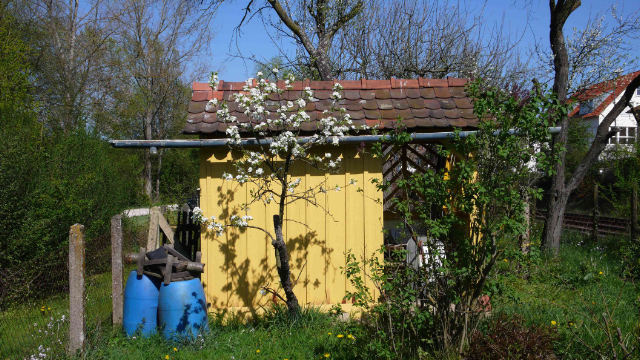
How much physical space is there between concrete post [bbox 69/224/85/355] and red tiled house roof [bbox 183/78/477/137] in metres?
1.72

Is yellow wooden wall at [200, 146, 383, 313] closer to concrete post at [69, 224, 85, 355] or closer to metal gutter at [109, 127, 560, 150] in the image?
metal gutter at [109, 127, 560, 150]

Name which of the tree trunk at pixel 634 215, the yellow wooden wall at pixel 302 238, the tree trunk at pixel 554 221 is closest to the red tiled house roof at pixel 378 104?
the yellow wooden wall at pixel 302 238

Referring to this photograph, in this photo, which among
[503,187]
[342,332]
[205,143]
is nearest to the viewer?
[503,187]

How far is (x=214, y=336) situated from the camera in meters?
4.87

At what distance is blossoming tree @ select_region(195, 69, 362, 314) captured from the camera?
16.2 ft

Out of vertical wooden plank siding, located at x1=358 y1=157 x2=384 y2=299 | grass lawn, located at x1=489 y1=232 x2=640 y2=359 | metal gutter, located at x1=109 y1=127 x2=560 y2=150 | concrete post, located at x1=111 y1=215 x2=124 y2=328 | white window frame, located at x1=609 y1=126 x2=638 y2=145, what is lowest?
grass lawn, located at x1=489 y1=232 x2=640 y2=359

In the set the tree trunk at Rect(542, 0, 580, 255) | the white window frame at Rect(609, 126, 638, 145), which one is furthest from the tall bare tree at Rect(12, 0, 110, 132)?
the white window frame at Rect(609, 126, 638, 145)

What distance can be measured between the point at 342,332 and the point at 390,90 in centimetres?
310

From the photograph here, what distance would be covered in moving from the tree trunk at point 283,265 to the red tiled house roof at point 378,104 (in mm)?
1186

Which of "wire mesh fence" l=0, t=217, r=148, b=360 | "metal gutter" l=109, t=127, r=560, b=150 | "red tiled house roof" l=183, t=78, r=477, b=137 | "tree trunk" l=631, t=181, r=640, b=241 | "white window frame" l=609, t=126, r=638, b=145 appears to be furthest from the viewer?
"white window frame" l=609, t=126, r=638, b=145

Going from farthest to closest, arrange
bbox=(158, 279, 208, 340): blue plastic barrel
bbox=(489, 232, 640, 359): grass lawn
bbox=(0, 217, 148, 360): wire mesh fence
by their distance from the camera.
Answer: bbox=(158, 279, 208, 340): blue plastic barrel, bbox=(0, 217, 148, 360): wire mesh fence, bbox=(489, 232, 640, 359): grass lawn

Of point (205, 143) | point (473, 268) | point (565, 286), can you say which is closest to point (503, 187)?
point (473, 268)

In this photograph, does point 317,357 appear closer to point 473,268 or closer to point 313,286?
point 313,286

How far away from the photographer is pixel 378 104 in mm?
5805
